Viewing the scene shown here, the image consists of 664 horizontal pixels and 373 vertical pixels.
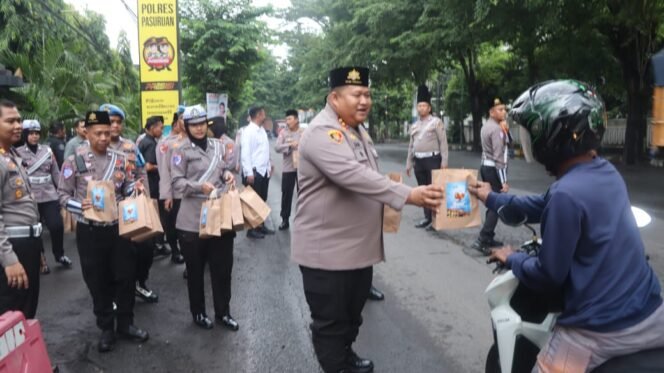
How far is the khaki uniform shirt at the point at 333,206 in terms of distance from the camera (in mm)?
2979

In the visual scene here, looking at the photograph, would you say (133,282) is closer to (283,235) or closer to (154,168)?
(154,168)

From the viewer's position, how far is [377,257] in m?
3.29

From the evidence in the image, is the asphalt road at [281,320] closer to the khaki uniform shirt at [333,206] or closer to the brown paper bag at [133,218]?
the brown paper bag at [133,218]

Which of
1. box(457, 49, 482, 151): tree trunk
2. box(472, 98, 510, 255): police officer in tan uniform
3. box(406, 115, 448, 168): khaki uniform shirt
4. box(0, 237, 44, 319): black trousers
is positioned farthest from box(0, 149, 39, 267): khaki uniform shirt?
box(457, 49, 482, 151): tree trunk

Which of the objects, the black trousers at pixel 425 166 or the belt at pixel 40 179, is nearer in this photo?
the belt at pixel 40 179

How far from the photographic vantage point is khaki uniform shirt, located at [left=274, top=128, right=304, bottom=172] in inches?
354

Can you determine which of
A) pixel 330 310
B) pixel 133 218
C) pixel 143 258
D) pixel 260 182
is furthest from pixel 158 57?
pixel 330 310

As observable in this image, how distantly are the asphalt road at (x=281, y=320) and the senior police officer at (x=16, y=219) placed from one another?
80 cm

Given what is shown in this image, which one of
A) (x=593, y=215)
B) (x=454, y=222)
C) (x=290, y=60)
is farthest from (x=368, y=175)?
(x=290, y=60)

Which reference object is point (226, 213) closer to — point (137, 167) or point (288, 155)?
point (137, 167)

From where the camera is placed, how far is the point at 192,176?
190 inches

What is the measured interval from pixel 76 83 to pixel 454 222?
11.7m

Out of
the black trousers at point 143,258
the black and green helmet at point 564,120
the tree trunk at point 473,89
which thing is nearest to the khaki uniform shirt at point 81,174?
the black trousers at point 143,258

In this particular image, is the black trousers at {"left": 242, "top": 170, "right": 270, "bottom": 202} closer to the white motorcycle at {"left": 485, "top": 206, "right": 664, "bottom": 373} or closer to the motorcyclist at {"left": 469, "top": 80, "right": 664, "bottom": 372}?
the white motorcycle at {"left": 485, "top": 206, "right": 664, "bottom": 373}
